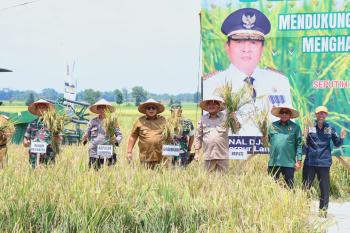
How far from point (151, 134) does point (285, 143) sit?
5.52ft

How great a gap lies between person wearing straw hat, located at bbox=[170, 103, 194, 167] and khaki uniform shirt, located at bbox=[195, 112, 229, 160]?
14 cm

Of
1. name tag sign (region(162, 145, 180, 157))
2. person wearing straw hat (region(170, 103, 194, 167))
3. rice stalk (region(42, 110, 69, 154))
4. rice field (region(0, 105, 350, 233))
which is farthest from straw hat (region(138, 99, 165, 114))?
rice field (region(0, 105, 350, 233))

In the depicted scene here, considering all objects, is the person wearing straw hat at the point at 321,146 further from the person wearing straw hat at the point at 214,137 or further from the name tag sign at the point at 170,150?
the name tag sign at the point at 170,150

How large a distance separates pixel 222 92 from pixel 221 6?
2151 millimetres

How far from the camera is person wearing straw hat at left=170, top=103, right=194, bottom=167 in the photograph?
7883 mm

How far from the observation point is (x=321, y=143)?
314 inches

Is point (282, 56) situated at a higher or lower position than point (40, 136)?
higher

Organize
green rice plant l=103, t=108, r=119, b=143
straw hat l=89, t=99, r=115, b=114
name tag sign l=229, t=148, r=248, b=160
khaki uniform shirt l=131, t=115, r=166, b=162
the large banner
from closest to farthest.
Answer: green rice plant l=103, t=108, r=119, b=143, khaki uniform shirt l=131, t=115, r=166, b=162, straw hat l=89, t=99, r=115, b=114, name tag sign l=229, t=148, r=248, b=160, the large banner

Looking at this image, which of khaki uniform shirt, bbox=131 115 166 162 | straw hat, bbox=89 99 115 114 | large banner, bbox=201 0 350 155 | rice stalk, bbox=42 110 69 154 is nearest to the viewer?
rice stalk, bbox=42 110 69 154

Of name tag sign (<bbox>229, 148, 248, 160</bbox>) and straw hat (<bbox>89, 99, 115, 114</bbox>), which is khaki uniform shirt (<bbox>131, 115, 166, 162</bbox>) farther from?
name tag sign (<bbox>229, 148, 248, 160</bbox>)

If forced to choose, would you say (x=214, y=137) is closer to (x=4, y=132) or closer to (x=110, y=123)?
(x=110, y=123)

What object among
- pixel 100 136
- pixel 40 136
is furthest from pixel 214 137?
pixel 40 136

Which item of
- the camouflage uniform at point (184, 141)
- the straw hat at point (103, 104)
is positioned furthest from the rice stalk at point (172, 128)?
the straw hat at point (103, 104)

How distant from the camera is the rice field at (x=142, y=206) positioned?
5195 millimetres
